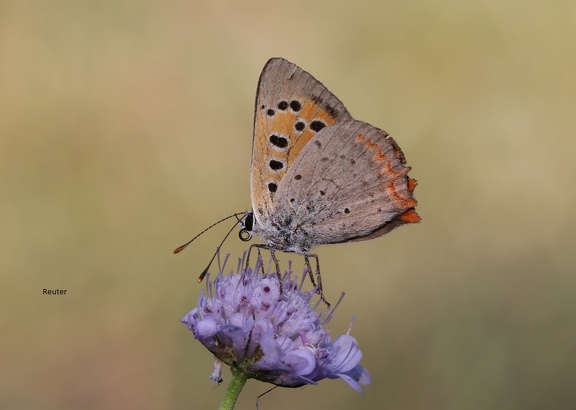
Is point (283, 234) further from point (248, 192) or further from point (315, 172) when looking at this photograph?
point (248, 192)

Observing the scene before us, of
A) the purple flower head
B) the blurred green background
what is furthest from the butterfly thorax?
the blurred green background

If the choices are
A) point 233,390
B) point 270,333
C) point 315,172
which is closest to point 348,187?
point 315,172

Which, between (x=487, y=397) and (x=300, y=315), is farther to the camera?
(x=487, y=397)

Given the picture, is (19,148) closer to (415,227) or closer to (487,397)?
(415,227)

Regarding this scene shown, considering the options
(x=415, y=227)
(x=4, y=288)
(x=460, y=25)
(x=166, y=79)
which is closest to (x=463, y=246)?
(x=415, y=227)

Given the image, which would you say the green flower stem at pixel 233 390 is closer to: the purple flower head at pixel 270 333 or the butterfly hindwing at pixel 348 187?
the purple flower head at pixel 270 333

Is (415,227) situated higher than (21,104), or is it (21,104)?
(21,104)
